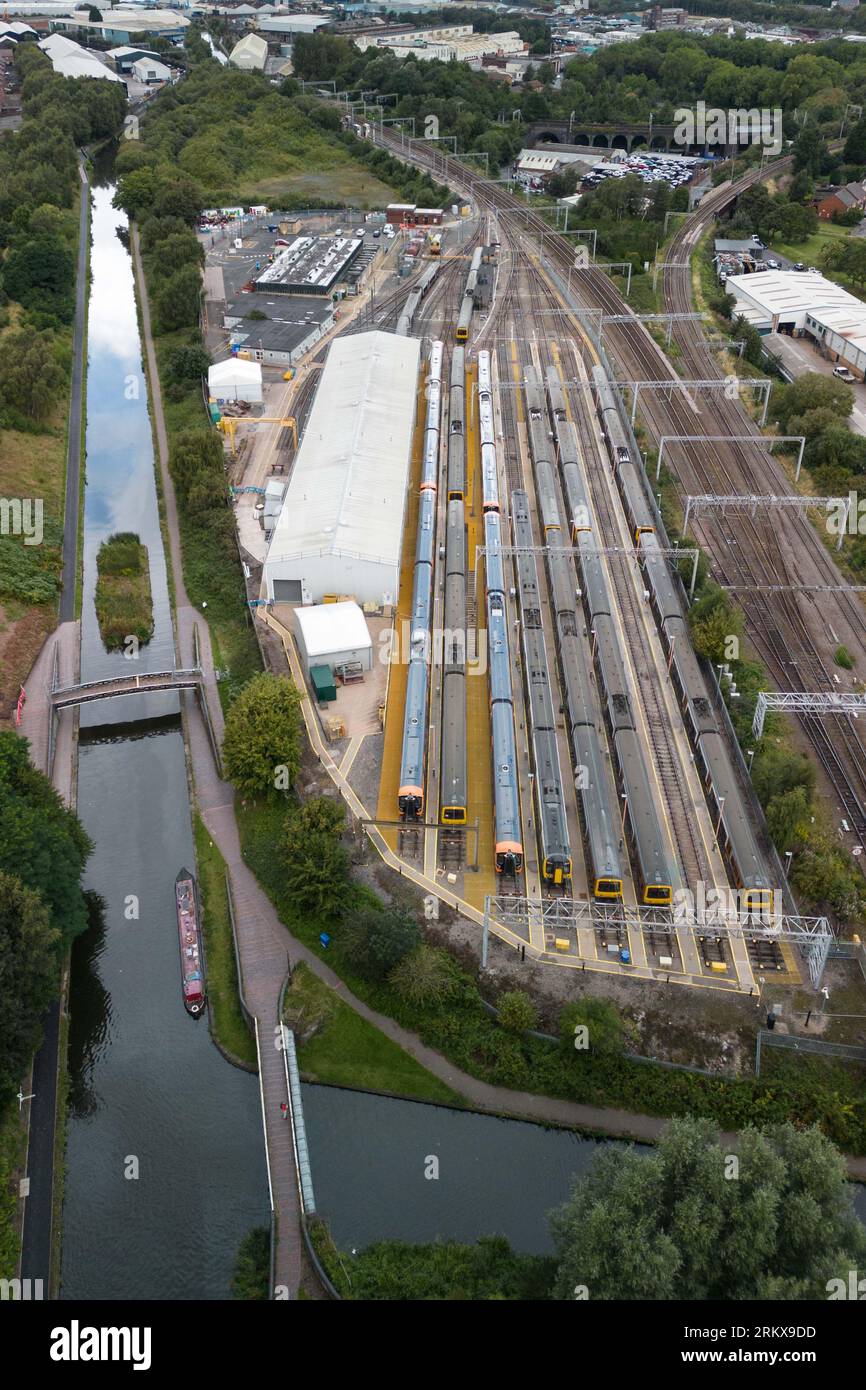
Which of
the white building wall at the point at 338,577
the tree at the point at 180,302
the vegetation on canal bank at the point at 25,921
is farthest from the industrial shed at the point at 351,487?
the tree at the point at 180,302

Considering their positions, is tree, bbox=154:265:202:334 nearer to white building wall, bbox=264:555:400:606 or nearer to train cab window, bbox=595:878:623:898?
white building wall, bbox=264:555:400:606

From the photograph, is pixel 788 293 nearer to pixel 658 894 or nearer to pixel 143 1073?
pixel 658 894

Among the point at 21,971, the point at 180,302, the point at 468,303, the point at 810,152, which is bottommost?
the point at 21,971

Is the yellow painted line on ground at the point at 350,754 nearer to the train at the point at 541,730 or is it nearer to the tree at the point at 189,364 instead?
the train at the point at 541,730

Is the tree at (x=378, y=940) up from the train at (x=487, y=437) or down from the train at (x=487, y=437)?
down

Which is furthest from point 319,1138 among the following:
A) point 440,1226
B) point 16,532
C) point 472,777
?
point 16,532

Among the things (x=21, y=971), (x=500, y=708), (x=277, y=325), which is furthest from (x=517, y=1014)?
(x=277, y=325)

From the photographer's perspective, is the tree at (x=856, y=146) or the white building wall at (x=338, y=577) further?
the tree at (x=856, y=146)

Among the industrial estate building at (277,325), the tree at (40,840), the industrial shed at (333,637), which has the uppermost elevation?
the industrial estate building at (277,325)
